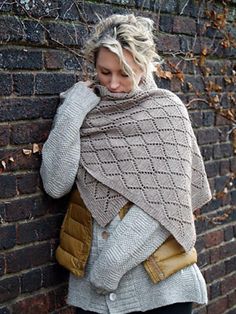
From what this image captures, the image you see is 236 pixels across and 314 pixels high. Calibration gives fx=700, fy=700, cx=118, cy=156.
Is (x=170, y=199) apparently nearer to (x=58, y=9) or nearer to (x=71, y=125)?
(x=71, y=125)

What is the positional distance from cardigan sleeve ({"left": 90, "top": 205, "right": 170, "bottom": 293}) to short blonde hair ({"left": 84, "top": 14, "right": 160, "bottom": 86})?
0.59 metres

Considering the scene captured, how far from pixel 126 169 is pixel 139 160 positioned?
0.22ft

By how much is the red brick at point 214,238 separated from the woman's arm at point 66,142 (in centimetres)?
171

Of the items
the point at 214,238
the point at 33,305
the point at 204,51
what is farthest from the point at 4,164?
the point at 214,238

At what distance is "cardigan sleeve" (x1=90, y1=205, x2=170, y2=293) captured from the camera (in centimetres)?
281

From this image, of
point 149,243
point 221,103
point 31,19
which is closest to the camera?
point 149,243

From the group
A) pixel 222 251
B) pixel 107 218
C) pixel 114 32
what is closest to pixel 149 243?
pixel 107 218

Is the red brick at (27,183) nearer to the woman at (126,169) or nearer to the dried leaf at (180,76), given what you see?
the woman at (126,169)

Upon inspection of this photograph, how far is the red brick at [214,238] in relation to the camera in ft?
14.8

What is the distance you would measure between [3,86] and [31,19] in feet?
1.09

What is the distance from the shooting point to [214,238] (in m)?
4.59

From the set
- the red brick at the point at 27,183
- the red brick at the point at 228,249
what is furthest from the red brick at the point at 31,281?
the red brick at the point at 228,249

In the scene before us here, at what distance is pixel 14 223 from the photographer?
3.08 metres

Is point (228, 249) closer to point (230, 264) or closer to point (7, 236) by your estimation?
point (230, 264)
